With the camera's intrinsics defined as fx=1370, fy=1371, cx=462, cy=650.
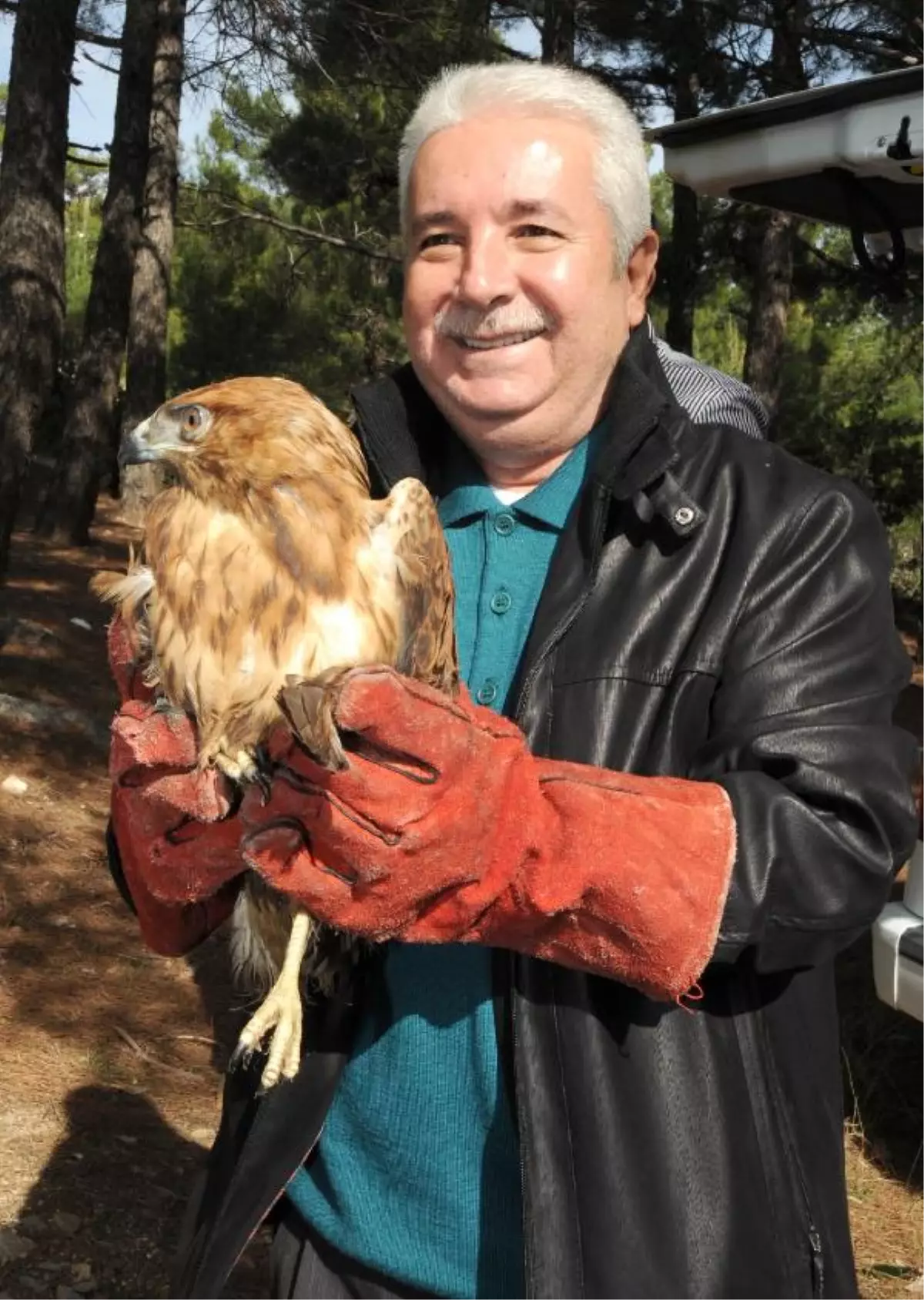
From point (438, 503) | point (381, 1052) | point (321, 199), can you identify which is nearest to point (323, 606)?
point (438, 503)

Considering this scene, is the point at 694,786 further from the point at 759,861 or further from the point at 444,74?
the point at 444,74

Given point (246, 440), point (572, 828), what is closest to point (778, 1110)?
point (572, 828)

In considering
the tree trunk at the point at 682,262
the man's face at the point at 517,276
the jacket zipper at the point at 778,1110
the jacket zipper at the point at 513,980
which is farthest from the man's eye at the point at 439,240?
the tree trunk at the point at 682,262

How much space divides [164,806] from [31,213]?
23.0 feet

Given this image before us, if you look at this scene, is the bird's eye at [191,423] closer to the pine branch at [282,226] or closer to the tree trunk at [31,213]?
the tree trunk at [31,213]

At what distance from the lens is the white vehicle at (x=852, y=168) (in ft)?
13.1

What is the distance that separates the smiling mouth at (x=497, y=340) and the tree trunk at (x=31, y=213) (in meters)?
6.64

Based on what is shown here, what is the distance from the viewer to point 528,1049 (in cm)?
185

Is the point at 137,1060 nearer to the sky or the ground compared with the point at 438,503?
nearer to the ground

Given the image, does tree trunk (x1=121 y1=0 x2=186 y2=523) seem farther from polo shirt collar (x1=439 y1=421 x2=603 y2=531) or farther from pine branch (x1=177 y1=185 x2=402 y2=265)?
polo shirt collar (x1=439 y1=421 x2=603 y2=531)

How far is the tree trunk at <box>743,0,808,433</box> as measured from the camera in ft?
37.2

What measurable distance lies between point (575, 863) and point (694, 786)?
7.2 inches

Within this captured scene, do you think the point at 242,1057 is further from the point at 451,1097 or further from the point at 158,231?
the point at 158,231

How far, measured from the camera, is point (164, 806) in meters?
2.09
